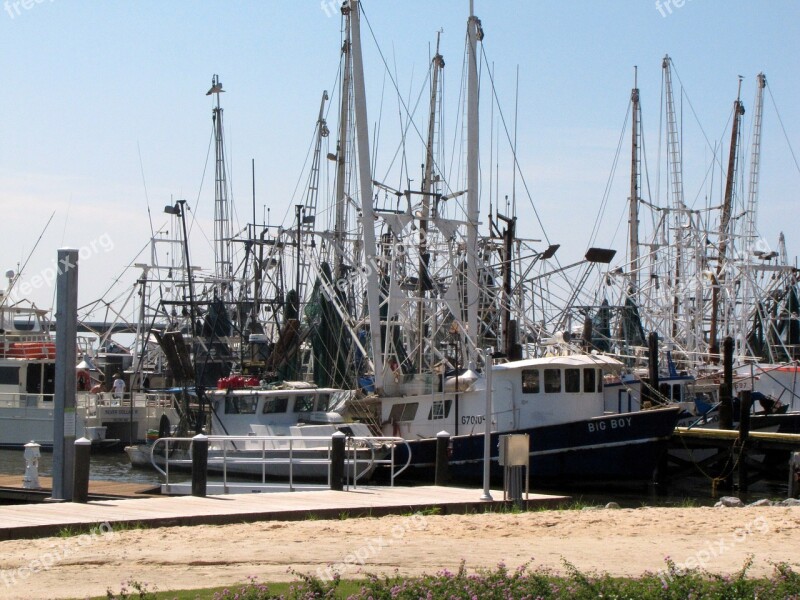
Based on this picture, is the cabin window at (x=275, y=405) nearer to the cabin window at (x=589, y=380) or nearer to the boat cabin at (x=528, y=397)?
Result: the boat cabin at (x=528, y=397)

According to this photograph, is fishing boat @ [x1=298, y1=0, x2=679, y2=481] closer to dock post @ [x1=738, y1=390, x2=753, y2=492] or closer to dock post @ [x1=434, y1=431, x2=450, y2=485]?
dock post @ [x1=738, y1=390, x2=753, y2=492]

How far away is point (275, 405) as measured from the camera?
37.5m

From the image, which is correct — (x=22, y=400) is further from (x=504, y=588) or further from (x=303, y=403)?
(x=504, y=588)

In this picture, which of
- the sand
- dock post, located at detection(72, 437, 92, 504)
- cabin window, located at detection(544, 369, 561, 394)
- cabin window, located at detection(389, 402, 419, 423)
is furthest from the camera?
cabin window, located at detection(389, 402, 419, 423)

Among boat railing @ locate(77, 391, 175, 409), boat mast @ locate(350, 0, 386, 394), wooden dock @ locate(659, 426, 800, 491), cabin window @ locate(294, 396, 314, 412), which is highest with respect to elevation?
boat mast @ locate(350, 0, 386, 394)

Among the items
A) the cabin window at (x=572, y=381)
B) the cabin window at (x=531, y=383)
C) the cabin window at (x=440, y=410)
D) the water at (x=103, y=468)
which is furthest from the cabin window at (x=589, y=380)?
the water at (x=103, y=468)

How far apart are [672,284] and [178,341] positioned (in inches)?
1159

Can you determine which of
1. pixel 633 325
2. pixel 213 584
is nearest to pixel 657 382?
pixel 633 325

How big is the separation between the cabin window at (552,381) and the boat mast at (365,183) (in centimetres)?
488

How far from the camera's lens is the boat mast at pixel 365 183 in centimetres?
3453

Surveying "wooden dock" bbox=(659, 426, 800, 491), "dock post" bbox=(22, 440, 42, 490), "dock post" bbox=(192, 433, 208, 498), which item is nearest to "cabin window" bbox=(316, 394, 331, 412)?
"wooden dock" bbox=(659, 426, 800, 491)

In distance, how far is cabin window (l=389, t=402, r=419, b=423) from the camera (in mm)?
35188

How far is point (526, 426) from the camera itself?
1303 inches

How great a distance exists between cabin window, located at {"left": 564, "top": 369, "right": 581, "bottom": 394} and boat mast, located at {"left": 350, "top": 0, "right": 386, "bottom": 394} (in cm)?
542
